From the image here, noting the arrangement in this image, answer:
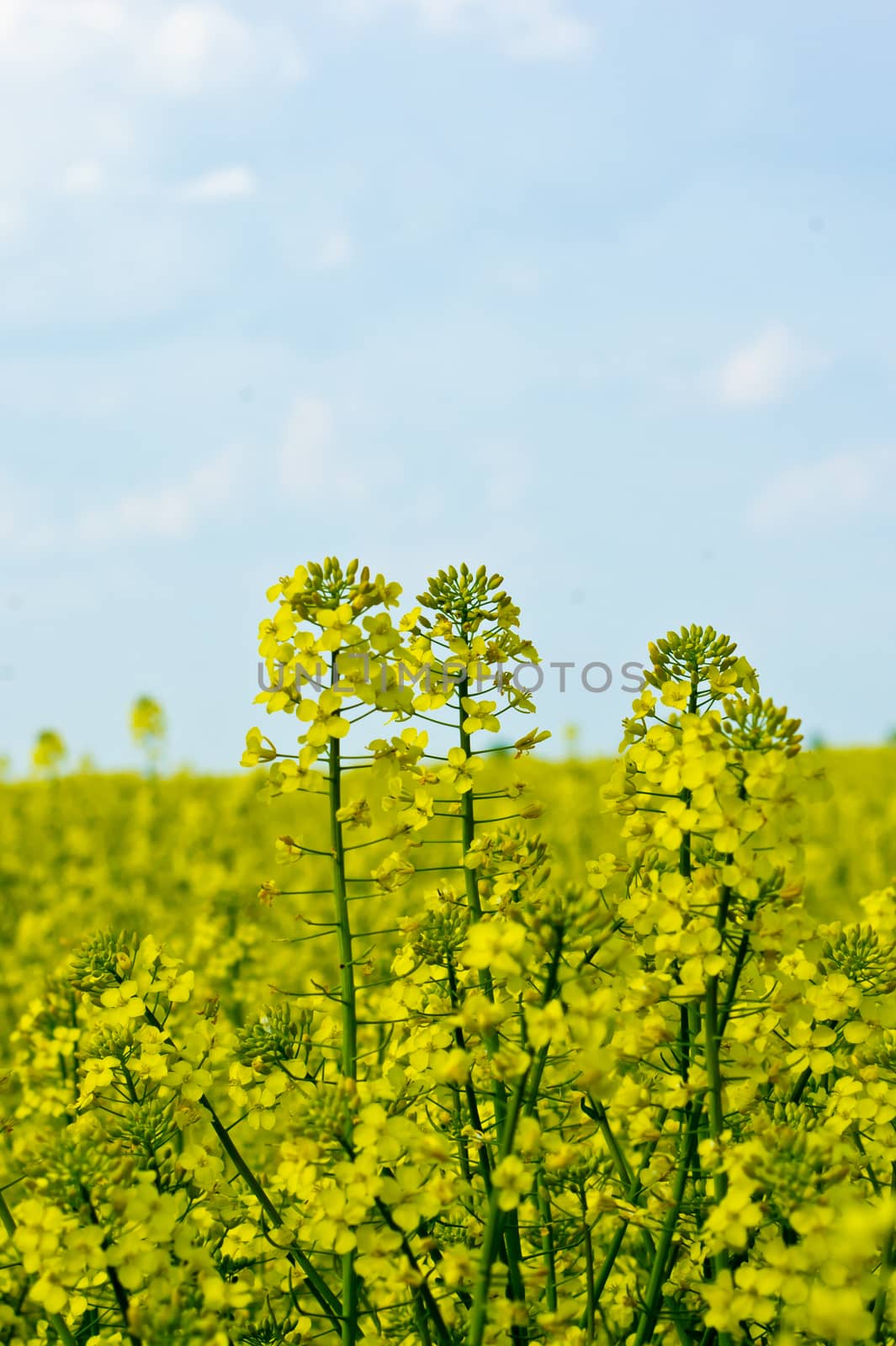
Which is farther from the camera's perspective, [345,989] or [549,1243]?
[549,1243]

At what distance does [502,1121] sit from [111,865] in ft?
35.1

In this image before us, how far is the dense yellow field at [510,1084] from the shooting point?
1.98 meters

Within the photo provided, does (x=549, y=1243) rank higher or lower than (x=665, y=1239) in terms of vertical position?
lower

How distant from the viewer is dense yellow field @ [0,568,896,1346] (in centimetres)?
198

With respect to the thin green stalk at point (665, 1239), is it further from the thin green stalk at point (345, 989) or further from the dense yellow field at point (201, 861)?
the dense yellow field at point (201, 861)

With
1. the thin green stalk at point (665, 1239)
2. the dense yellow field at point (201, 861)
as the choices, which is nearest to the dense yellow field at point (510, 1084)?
the thin green stalk at point (665, 1239)

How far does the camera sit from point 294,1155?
2053 mm

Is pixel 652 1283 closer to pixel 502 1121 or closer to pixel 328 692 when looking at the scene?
pixel 502 1121

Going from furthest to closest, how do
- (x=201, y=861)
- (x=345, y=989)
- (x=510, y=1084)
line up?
1. (x=201, y=861)
2. (x=345, y=989)
3. (x=510, y=1084)

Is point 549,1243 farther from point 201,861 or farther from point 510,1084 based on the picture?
point 201,861

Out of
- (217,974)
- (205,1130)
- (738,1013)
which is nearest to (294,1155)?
(738,1013)

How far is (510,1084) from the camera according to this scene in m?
2.14

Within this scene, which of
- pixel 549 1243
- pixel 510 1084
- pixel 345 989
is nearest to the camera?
pixel 510 1084

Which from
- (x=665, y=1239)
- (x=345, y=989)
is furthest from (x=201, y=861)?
(x=665, y=1239)
